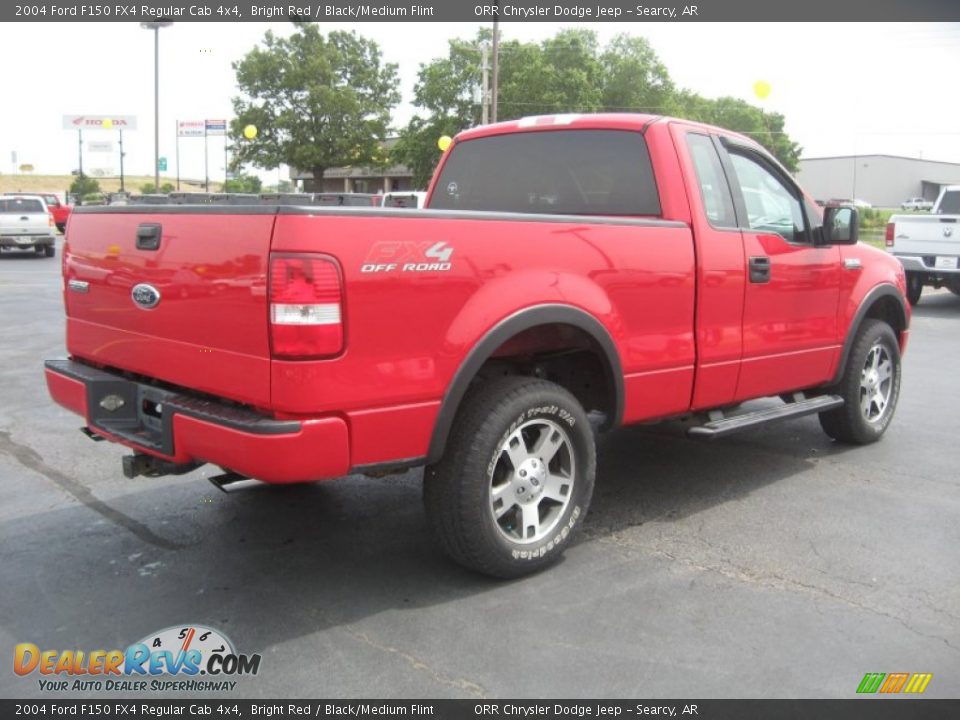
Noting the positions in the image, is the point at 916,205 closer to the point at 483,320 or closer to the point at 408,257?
the point at 483,320

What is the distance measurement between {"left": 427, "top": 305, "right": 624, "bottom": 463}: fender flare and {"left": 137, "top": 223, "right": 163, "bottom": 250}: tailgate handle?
128cm

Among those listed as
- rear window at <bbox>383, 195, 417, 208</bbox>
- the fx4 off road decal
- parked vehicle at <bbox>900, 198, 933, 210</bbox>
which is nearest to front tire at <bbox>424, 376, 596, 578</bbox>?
the fx4 off road decal

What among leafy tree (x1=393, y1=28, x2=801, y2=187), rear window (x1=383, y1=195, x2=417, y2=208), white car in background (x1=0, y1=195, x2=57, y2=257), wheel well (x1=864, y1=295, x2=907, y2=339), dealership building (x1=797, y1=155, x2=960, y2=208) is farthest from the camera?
dealership building (x1=797, y1=155, x2=960, y2=208)

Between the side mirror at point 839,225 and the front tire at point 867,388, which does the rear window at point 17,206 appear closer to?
the front tire at point 867,388

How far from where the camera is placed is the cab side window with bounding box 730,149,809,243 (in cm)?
477

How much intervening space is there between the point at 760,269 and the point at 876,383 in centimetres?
189

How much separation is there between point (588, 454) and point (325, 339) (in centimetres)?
146

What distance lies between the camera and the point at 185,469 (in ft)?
11.6

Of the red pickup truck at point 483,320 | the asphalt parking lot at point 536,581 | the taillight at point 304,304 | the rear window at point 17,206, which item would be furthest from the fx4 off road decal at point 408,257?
the rear window at point 17,206

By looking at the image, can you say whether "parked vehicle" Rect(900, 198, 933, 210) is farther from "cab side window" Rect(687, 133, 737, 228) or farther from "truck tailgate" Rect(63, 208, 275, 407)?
"truck tailgate" Rect(63, 208, 275, 407)

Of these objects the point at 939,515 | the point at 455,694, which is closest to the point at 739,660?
the point at 455,694

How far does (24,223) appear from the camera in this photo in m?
24.7

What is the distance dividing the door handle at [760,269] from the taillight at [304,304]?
8.21 ft
